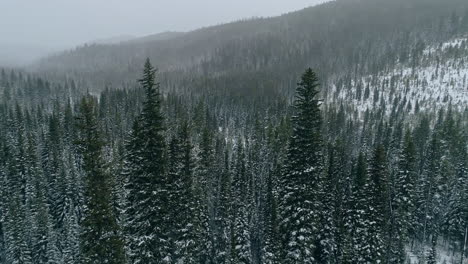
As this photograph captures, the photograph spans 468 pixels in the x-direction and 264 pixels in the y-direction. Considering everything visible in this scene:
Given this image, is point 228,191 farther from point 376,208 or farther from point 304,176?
point 304,176

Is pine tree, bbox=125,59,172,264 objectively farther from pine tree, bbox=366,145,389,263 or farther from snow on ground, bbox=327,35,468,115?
snow on ground, bbox=327,35,468,115

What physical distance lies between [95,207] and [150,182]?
3.21 metres

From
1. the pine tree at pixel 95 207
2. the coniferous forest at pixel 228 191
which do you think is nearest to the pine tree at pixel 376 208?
the coniferous forest at pixel 228 191

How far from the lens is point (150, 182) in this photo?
18.9 m

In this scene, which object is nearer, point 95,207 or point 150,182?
point 95,207

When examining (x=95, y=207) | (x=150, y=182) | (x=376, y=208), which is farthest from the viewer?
(x=376, y=208)

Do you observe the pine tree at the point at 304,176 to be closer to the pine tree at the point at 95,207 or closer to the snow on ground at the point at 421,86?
the pine tree at the point at 95,207

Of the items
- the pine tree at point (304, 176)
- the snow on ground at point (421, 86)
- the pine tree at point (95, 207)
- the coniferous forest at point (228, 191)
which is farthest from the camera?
the snow on ground at point (421, 86)

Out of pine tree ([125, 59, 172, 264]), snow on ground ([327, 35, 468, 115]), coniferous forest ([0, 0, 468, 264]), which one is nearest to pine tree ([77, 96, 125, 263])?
coniferous forest ([0, 0, 468, 264])

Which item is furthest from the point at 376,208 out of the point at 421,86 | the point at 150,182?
the point at 421,86

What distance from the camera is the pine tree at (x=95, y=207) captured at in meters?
17.1

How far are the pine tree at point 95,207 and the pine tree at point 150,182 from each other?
1.85m

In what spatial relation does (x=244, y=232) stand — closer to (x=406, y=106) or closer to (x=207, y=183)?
(x=207, y=183)

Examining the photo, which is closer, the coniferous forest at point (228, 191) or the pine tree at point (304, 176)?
the coniferous forest at point (228, 191)
